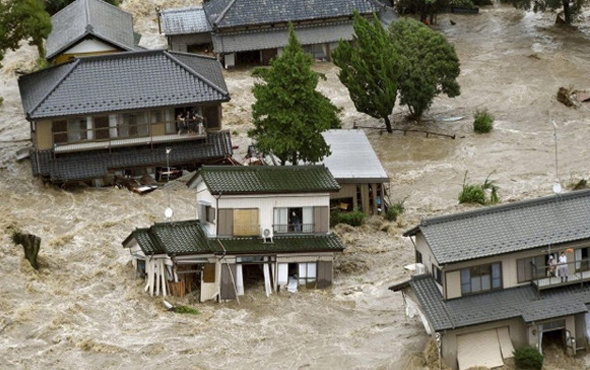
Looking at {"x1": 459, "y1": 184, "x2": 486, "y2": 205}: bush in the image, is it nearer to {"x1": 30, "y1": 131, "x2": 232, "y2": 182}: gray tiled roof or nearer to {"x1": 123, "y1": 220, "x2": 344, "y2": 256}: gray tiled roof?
{"x1": 123, "y1": 220, "x2": 344, "y2": 256}: gray tiled roof

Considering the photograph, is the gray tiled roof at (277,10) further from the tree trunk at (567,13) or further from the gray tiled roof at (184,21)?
the tree trunk at (567,13)

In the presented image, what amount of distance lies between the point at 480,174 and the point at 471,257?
65.7 ft

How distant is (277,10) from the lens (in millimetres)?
80000

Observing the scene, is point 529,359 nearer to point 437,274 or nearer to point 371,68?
point 437,274

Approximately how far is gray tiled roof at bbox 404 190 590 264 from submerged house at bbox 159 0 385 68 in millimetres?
34912

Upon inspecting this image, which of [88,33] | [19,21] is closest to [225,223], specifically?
[19,21]

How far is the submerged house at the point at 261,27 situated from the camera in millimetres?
79188

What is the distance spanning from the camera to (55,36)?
239 ft

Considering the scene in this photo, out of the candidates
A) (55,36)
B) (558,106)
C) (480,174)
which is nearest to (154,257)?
(480,174)

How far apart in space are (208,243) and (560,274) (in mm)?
13902

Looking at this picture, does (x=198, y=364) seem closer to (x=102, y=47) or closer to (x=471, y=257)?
(x=471, y=257)

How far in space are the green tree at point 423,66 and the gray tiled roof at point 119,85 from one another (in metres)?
11.1

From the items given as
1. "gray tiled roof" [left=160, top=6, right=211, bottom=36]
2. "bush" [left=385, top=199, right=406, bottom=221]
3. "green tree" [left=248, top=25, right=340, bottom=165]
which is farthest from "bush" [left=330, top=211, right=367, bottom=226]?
"gray tiled roof" [left=160, top=6, right=211, bottom=36]

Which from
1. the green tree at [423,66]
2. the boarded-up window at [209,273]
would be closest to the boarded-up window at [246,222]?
the boarded-up window at [209,273]
